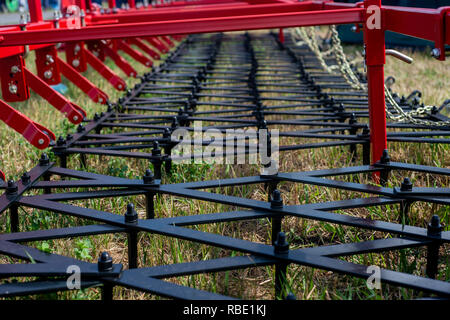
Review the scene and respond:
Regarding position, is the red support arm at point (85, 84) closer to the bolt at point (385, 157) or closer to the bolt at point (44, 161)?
the bolt at point (44, 161)

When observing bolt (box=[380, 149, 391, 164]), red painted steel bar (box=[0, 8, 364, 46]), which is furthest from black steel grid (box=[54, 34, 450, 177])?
red painted steel bar (box=[0, 8, 364, 46])

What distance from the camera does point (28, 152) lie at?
10.7 feet

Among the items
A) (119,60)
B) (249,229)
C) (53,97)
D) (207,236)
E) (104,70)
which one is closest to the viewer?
(207,236)

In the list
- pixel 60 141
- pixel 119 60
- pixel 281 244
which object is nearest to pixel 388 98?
pixel 281 244

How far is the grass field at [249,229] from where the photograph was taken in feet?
5.62

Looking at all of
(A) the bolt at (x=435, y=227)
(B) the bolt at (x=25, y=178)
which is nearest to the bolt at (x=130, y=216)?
(B) the bolt at (x=25, y=178)

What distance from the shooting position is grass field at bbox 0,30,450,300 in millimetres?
1712

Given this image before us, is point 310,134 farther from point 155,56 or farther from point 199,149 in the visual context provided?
point 155,56

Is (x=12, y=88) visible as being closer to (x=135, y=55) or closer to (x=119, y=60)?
(x=119, y=60)

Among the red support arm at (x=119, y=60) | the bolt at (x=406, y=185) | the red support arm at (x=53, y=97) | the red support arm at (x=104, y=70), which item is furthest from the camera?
the red support arm at (x=119, y=60)

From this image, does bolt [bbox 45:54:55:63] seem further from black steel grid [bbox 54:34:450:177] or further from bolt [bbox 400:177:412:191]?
bolt [bbox 400:177:412:191]

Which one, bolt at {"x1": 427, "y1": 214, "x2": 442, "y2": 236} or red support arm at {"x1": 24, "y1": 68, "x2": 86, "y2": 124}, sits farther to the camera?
red support arm at {"x1": 24, "y1": 68, "x2": 86, "y2": 124}

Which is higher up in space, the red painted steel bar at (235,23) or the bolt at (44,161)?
the red painted steel bar at (235,23)

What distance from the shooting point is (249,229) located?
2.21 meters
